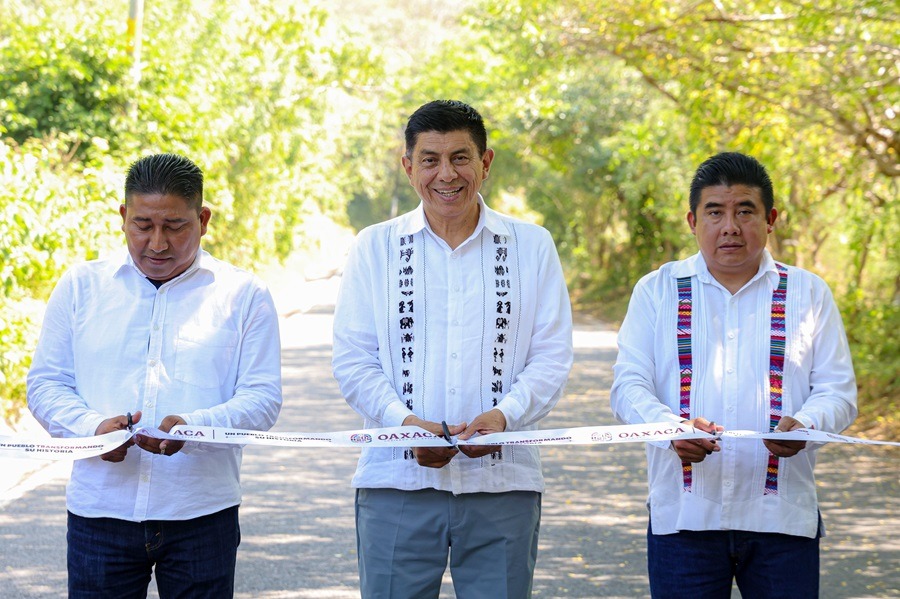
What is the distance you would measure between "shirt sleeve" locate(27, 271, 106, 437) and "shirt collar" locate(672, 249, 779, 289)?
191cm

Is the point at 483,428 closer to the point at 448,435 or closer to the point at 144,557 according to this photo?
the point at 448,435

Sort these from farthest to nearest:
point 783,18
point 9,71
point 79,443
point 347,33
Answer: point 347,33, point 9,71, point 783,18, point 79,443

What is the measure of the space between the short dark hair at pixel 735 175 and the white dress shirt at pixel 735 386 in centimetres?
23

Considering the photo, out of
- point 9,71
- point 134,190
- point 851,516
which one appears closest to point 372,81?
point 9,71

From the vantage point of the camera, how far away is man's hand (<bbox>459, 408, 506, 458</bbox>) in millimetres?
3727

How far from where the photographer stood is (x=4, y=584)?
6.39 meters

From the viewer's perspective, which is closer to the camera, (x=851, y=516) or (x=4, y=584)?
(x=4, y=584)

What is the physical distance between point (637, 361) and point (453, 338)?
1.97 ft

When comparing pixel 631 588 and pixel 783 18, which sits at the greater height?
pixel 783 18

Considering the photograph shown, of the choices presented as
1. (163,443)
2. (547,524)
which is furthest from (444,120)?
(547,524)

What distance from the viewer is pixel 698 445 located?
3.70 meters

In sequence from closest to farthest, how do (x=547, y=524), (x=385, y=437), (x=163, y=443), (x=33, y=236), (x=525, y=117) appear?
1. (x=163, y=443)
2. (x=385, y=437)
3. (x=547, y=524)
4. (x=33, y=236)
5. (x=525, y=117)

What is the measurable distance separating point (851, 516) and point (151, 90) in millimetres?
11410

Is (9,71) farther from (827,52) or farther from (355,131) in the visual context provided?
(355,131)
